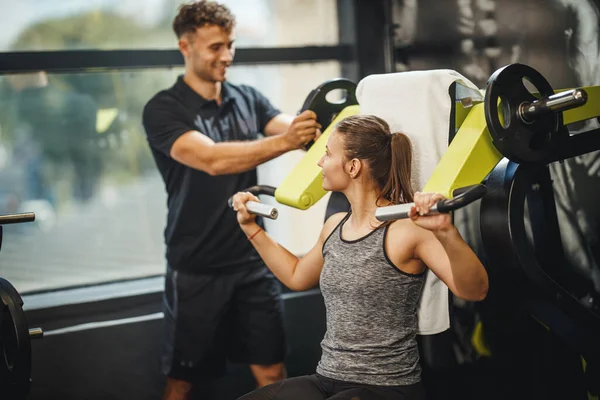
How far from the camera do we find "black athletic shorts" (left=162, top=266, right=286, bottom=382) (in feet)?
8.43

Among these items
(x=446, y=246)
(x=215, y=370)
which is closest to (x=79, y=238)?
(x=215, y=370)

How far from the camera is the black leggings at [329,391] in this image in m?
1.70

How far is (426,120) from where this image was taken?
1823 mm

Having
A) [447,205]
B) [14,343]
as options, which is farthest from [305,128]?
[14,343]

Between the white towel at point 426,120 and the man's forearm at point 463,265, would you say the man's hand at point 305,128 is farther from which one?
the man's forearm at point 463,265

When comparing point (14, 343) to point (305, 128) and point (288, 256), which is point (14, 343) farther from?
point (305, 128)

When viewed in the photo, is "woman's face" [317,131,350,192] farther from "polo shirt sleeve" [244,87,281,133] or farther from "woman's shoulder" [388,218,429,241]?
"polo shirt sleeve" [244,87,281,133]

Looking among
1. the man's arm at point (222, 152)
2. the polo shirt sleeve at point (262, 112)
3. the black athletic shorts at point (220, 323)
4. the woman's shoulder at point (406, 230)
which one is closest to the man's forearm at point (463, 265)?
the woman's shoulder at point (406, 230)

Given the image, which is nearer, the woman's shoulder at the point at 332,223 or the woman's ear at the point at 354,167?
the woman's ear at the point at 354,167

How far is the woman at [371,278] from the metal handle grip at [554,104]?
0.97ft

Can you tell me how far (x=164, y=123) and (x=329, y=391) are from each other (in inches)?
47.2

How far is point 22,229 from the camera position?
2.94 m

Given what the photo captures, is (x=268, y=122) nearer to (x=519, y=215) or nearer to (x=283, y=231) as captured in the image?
(x=283, y=231)

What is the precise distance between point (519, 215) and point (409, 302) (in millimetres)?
341
